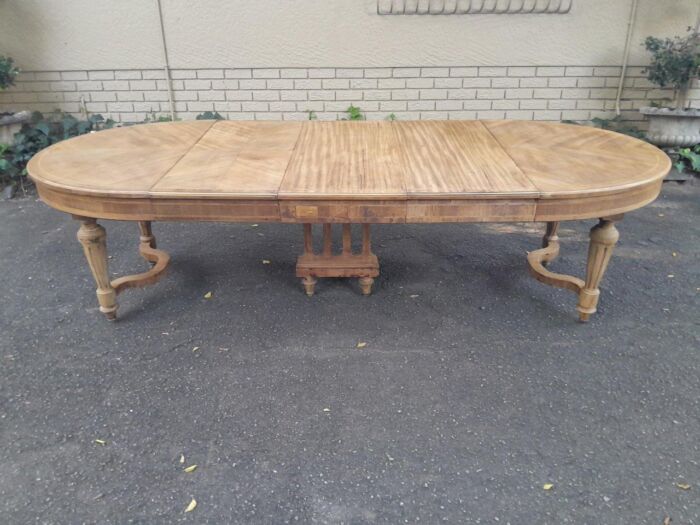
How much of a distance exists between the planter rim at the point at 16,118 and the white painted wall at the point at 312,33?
1.60 feet

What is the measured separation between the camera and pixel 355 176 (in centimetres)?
234

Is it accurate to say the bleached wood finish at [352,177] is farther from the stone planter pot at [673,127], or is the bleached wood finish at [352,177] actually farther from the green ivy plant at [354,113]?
the stone planter pot at [673,127]

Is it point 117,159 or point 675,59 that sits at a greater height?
point 675,59

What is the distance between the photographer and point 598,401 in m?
2.26

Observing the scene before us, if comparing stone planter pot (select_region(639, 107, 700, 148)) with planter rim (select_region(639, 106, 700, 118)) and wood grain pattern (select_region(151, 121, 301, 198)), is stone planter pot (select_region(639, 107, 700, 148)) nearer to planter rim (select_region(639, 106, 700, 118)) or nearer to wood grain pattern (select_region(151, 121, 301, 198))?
planter rim (select_region(639, 106, 700, 118))

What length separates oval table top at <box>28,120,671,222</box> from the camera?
2184mm

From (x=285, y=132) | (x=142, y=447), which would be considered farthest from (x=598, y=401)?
(x=285, y=132)

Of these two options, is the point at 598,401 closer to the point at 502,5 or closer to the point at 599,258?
the point at 599,258

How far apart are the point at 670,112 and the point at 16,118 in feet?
16.9

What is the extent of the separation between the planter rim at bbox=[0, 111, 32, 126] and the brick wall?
0.25 metres

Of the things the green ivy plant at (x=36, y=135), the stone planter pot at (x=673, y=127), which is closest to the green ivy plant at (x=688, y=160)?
the stone planter pot at (x=673, y=127)

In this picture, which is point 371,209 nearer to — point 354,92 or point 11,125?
point 354,92

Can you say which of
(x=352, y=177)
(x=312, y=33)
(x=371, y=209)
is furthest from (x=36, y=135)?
(x=371, y=209)

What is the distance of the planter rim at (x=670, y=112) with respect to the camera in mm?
4422
